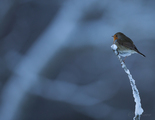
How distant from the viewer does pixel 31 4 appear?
10.7ft

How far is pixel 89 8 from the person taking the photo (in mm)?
3189

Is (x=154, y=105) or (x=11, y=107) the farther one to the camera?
(x=11, y=107)

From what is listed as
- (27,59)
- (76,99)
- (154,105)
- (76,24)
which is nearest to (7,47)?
(27,59)

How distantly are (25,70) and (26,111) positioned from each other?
Answer: 0.73 m

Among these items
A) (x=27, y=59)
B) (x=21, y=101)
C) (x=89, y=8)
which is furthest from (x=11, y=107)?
(x=89, y=8)

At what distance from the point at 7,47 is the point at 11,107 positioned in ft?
3.71

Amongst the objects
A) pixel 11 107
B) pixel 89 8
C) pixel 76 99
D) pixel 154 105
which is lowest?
pixel 11 107

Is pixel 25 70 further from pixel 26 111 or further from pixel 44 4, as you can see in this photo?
pixel 44 4

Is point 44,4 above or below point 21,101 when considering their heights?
above

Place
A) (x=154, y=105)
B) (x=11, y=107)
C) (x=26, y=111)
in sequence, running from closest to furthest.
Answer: (x=154, y=105)
(x=26, y=111)
(x=11, y=107)

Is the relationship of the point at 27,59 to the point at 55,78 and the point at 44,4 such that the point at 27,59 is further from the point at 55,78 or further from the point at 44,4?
the point at 44,4

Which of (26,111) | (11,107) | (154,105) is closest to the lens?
(154,105)

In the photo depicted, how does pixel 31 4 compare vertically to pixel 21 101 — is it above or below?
above

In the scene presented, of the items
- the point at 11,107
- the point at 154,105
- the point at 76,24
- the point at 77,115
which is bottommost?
the point at 11,107
